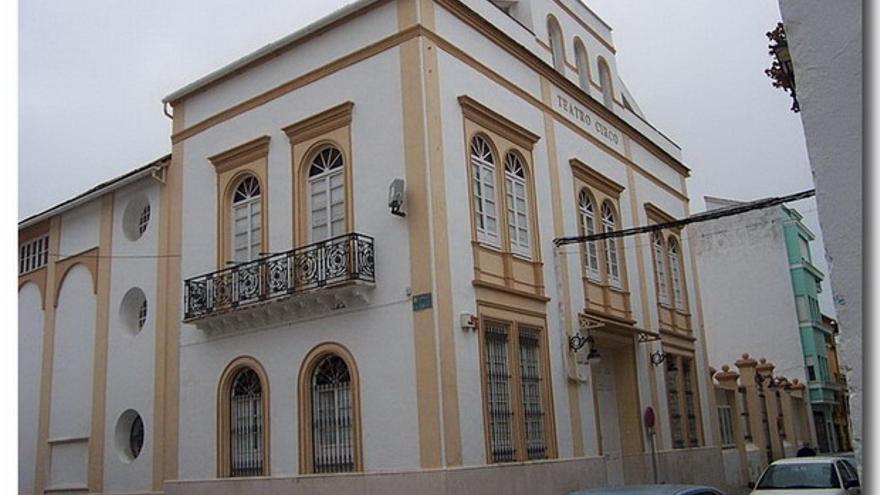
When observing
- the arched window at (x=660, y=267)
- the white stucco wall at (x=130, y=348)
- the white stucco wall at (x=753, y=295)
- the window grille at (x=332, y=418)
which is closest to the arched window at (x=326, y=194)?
the window grille at (x=332, y=418)

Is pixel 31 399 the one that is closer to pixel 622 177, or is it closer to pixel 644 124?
pixel 622 177

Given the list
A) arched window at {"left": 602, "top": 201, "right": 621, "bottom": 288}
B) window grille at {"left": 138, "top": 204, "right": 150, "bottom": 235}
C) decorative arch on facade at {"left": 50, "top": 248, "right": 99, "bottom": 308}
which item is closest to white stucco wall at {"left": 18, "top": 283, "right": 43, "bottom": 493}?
decorative arch on facade at {"left": 50, "top": 248, "right": 99, "bottom": 308}

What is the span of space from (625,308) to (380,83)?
8705 millimetres

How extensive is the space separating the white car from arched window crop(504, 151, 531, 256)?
6.01m

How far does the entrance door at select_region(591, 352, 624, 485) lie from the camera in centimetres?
1911

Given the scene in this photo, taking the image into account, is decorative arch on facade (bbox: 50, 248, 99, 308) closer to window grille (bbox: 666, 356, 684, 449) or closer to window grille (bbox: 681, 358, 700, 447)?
window grille (bbox: 666, 356, 684, 449)

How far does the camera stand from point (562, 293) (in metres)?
18.0

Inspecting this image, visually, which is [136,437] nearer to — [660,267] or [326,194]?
[326,194]

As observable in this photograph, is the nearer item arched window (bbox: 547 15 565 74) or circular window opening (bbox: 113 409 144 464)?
circular window opening (bbox: 113 409 144 464)

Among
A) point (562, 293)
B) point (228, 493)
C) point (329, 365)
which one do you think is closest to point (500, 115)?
point (562, 293)

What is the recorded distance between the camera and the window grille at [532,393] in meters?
16.2

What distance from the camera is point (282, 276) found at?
1616 centimetres

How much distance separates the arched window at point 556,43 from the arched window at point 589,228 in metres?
3.10

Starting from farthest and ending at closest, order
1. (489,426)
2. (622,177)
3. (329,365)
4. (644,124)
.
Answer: (644,124), (622,177), (329,365), (489,426)
